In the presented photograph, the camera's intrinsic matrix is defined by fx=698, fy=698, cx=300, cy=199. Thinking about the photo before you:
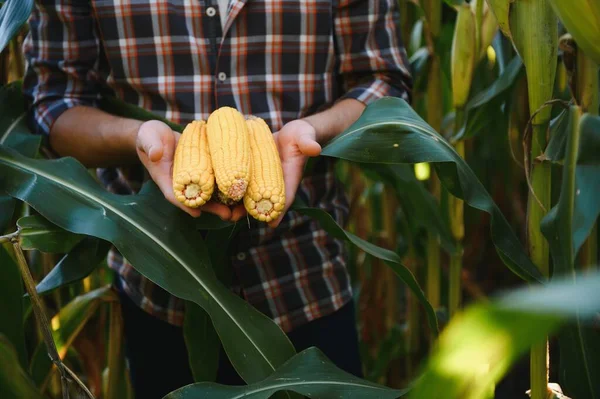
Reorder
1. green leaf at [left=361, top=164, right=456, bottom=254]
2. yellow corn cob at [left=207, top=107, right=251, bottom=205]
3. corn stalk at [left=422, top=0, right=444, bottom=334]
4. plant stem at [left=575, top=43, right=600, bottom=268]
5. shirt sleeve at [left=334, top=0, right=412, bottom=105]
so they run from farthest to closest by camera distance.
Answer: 1. corn stalk at [left=422, top=0, right=444, bottom=334]
2. green leaf at [left=361, top=164, right=456, bottom=254]
3. shirt sleeve at [left=334, top=0, right=412, bottom=105]
4. plant stem at [left=575, top=43, right=600, bottom=268]
5. yellow corn cob at [left=207, top=107, right=251, bottom=205]

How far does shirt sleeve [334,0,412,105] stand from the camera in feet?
3.43

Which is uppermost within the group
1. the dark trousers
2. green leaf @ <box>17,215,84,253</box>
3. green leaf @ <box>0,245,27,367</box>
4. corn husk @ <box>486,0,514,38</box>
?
corn husk @ <box>486,0,514,38</box>

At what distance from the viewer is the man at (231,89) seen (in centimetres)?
99

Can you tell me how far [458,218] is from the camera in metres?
1.23

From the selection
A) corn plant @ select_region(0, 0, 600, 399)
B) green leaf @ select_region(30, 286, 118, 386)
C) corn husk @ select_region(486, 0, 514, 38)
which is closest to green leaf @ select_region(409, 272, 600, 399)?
corn plant @ select_region(0, 0, 600, 399)

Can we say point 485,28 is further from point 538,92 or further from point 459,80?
point 538,92

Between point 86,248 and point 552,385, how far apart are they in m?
0.60

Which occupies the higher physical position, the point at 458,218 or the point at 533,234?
the point at 533,234

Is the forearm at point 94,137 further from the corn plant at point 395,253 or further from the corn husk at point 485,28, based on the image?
the corn husk at point 485,28

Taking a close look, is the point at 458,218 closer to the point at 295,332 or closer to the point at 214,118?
the point at 295,332

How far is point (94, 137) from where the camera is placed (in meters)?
0.98

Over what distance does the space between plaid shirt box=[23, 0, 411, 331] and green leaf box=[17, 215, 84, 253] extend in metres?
0.21

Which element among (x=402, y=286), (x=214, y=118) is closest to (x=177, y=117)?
(x=214, y=118)

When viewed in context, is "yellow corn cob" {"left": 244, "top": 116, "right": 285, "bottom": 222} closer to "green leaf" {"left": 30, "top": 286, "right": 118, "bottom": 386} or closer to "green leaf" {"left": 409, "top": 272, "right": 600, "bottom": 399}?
"green leaf" {"left": 409, "top": 272, "right": 600, "bottom": 399}
